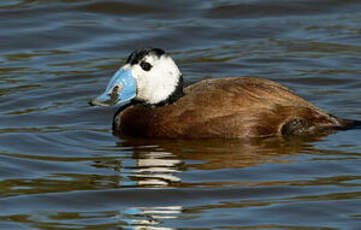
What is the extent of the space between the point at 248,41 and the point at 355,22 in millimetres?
1688

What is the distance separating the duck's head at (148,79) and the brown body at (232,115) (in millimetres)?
122

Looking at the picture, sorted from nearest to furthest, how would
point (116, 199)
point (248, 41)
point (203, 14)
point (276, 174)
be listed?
point (116, 199), point (276, 174), point (248, 41), point (203, 14)

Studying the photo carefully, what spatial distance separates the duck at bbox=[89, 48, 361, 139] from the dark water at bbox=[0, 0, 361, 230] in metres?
0.14

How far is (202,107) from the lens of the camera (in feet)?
30.8

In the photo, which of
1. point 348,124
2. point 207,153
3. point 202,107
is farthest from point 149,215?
point 348,124

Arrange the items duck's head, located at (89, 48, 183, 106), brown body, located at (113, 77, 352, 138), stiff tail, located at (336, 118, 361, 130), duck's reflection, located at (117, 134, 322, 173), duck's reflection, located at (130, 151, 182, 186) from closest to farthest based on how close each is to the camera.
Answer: duck's reflection, located at (130, 151, 182, 186) < duck's reflection, located at (117, 134, 322, 173) < brown body, located at (113, 77, 352, 138) < duck's head, located at (89, 48, 183, 106) < stiff tail, located at (336, 118, 361, 130)

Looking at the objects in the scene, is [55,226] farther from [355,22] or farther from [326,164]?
[355,22]

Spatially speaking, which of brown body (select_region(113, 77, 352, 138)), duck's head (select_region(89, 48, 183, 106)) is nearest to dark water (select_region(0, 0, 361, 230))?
brown body (select_region(113, 77, 352, 138))

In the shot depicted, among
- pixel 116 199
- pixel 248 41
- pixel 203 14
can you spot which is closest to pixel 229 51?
pixel 248 41

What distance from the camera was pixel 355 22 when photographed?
14.7 meters

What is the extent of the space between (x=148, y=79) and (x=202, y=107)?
650 mm

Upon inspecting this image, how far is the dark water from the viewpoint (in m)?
7.33

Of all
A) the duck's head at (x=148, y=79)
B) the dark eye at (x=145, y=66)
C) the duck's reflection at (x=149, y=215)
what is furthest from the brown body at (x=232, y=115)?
Answer: the duck's reflection at (x=149, y=215)

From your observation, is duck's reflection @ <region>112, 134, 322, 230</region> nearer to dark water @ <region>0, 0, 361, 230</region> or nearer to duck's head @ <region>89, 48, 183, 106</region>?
dark water @ <region>0, 0, 361, 230</region>
